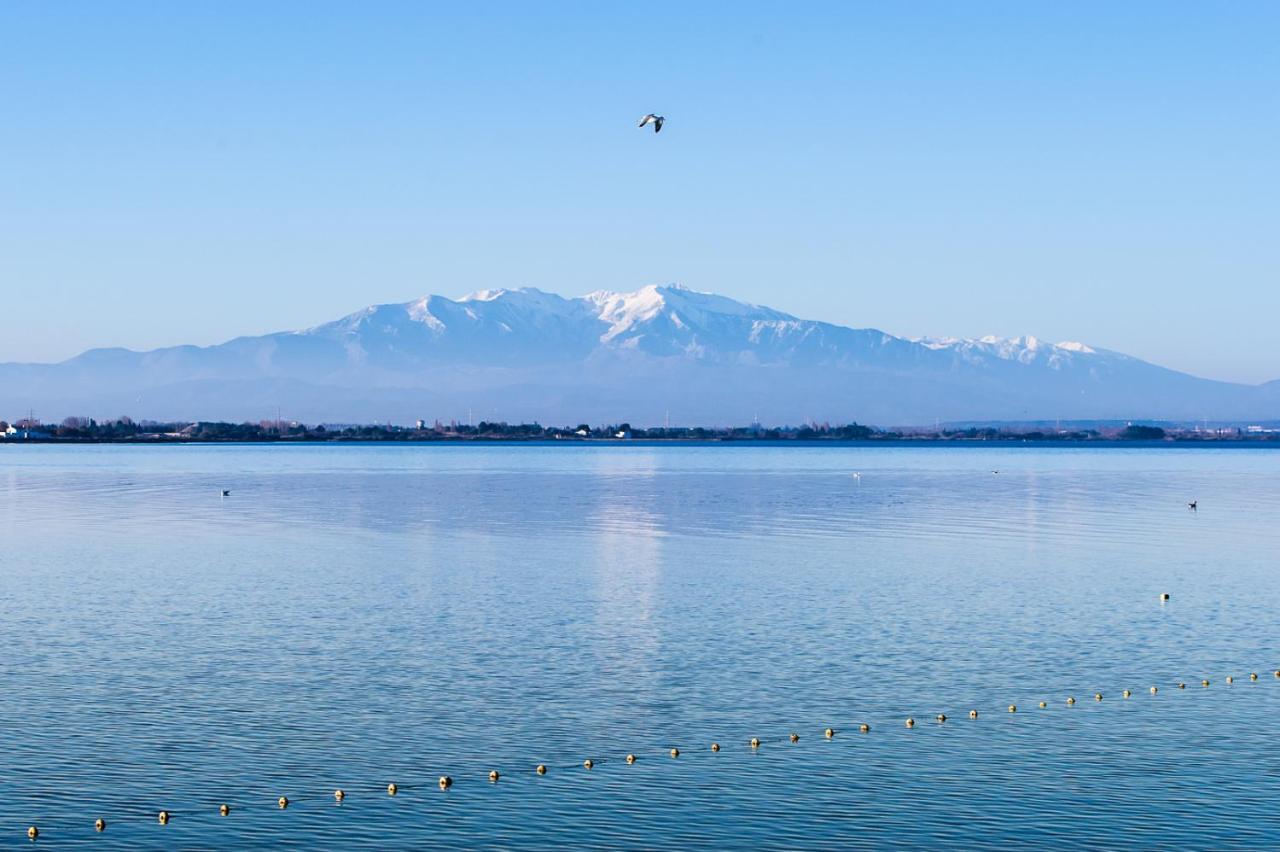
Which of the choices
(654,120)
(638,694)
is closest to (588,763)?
(638,694)

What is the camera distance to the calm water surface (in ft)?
92.0

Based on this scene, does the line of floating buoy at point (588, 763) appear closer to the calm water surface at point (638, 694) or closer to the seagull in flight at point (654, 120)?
the calm water surface at point (638, 694)

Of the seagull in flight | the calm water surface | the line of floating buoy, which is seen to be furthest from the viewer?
the seagull in flight

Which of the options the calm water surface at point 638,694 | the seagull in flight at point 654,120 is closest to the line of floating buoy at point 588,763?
the calm water surface at point 638,694

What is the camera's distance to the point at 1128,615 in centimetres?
5403

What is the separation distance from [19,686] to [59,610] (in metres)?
15.4

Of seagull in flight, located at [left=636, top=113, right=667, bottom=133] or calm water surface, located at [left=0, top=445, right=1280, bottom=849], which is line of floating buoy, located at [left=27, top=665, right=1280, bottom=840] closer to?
calm water surface, located at [left=0, top=445, right=1280, bottom=849]

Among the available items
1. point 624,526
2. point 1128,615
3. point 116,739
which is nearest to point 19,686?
point 116,739

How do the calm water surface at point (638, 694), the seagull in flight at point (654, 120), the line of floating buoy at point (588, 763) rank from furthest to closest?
the seagull in flight at point (654, 120) < the calm water surface at point (638, 694) < the line of floating buoy at point (588, 763)

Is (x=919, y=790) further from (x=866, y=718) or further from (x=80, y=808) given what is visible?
(x=80, y=808)

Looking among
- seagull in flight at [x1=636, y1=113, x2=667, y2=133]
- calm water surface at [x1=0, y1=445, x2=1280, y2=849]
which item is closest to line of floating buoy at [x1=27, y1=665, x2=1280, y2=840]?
calm water surface at [x1=0, y1=445, x2=1280, y2=849]

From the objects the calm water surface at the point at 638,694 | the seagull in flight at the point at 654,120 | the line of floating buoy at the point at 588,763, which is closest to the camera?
the line of floating buoy at the point at 588,763

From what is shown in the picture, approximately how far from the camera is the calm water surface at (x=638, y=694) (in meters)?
28.0

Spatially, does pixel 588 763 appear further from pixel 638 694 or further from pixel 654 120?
pixel 654 120
